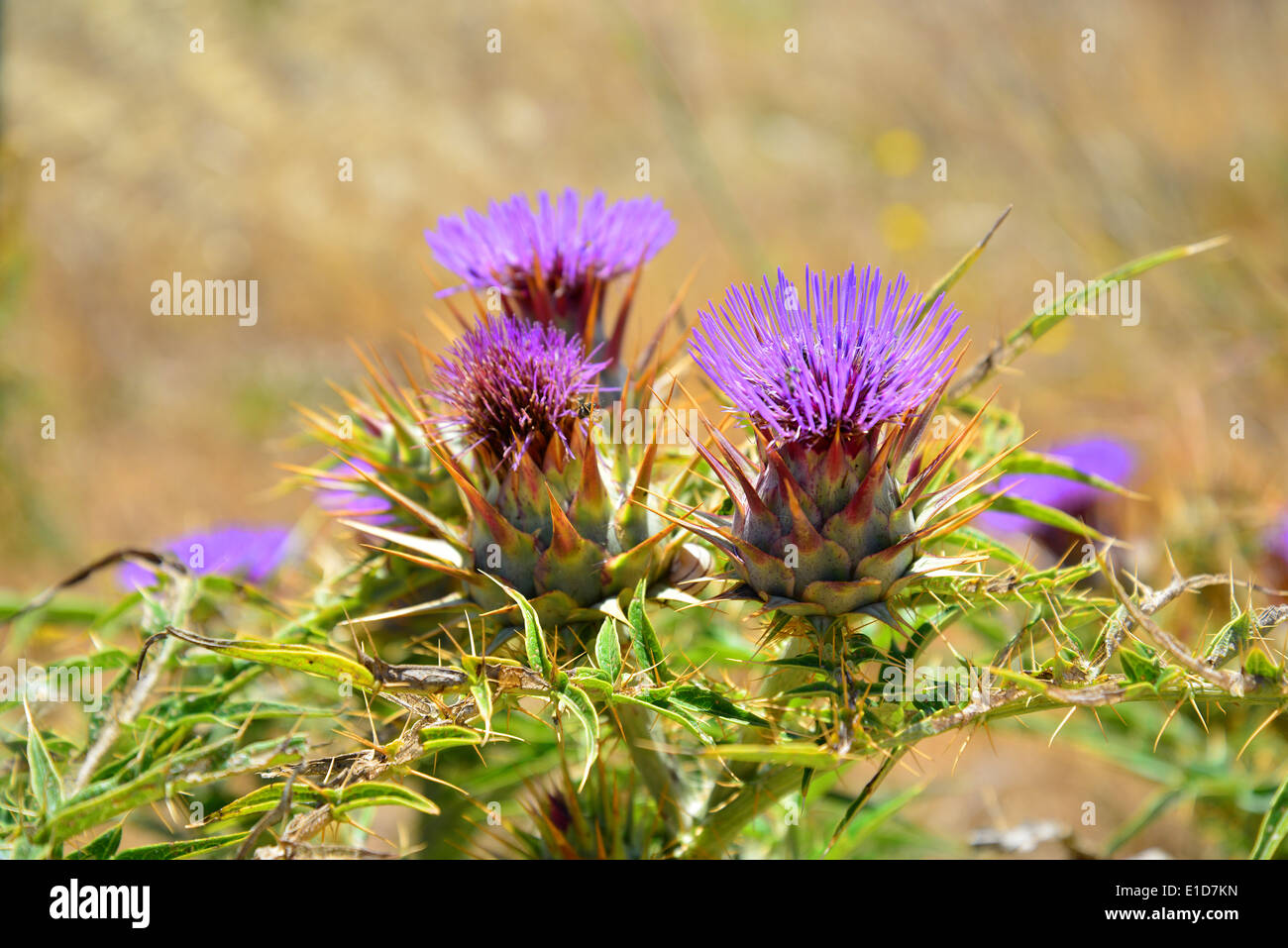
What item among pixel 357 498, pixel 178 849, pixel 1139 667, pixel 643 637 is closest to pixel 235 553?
pixel 357 498

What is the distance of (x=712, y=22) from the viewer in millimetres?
14688

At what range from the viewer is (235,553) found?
133 inches

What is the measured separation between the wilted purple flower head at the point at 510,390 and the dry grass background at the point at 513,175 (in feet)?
16.9

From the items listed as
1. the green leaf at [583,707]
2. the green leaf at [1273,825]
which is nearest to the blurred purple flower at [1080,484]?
the green leaf at [1273,825]

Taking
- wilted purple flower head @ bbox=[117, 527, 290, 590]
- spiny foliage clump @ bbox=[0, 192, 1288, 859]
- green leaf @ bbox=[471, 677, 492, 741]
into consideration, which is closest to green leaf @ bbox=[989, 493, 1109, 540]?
spiny foliage clump @ bbox=[0, 192, 1288, 859]

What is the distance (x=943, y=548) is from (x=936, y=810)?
13.4 ft

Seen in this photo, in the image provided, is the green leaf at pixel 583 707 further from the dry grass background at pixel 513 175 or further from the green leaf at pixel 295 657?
the dry grass background at pixel 513 175

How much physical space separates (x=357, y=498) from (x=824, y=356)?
1384 millimetres

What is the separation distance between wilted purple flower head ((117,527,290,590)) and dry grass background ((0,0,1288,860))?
12.6 ft

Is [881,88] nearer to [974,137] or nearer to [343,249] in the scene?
[974,137]

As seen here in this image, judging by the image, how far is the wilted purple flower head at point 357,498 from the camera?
7.29ft

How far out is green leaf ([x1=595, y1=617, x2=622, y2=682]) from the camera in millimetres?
1677

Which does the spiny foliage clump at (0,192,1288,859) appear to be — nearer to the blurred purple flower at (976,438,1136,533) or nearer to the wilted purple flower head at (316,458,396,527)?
the wilted purple flower head at (316,458,396,527)
